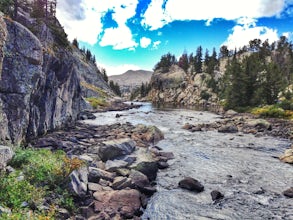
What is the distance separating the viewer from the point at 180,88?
541ft

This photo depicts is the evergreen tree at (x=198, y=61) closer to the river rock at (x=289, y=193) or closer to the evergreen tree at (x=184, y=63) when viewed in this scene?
the evergreen tree at (x=184, y=63)

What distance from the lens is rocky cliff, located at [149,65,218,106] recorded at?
134 metres

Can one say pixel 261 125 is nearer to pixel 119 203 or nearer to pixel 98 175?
pixel 98 175

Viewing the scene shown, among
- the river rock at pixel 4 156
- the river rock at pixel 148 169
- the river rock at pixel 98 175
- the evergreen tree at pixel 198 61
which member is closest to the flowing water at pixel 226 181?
the river rock at pixel 148 169

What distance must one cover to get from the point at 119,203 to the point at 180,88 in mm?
153845

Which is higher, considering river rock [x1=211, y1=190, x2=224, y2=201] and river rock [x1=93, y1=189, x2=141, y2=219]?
river rock [x1=93, y1=189, x2=141, y2=219]

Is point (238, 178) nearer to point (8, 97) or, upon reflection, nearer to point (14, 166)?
point (14, 166)

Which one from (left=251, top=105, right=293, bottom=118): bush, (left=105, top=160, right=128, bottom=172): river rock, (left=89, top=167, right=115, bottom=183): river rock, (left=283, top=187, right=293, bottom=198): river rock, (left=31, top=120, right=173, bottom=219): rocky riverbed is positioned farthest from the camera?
(left=251, top=105, right=293, bottom=118): bush

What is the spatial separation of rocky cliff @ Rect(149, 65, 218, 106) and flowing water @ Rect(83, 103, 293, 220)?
9412cm

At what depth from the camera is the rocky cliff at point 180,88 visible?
134 m

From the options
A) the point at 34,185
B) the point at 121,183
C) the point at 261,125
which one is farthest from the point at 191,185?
the point at 261,125

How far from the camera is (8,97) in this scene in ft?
66.0

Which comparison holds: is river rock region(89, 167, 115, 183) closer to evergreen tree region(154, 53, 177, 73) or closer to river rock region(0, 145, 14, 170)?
river rock region(0, 145, 14, 170)

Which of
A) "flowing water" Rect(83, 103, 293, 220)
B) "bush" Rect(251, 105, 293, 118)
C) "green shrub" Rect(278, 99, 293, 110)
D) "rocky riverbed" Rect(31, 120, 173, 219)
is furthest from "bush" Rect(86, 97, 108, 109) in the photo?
"rocky riverbed" Rect(31, 120, 173, 219)
